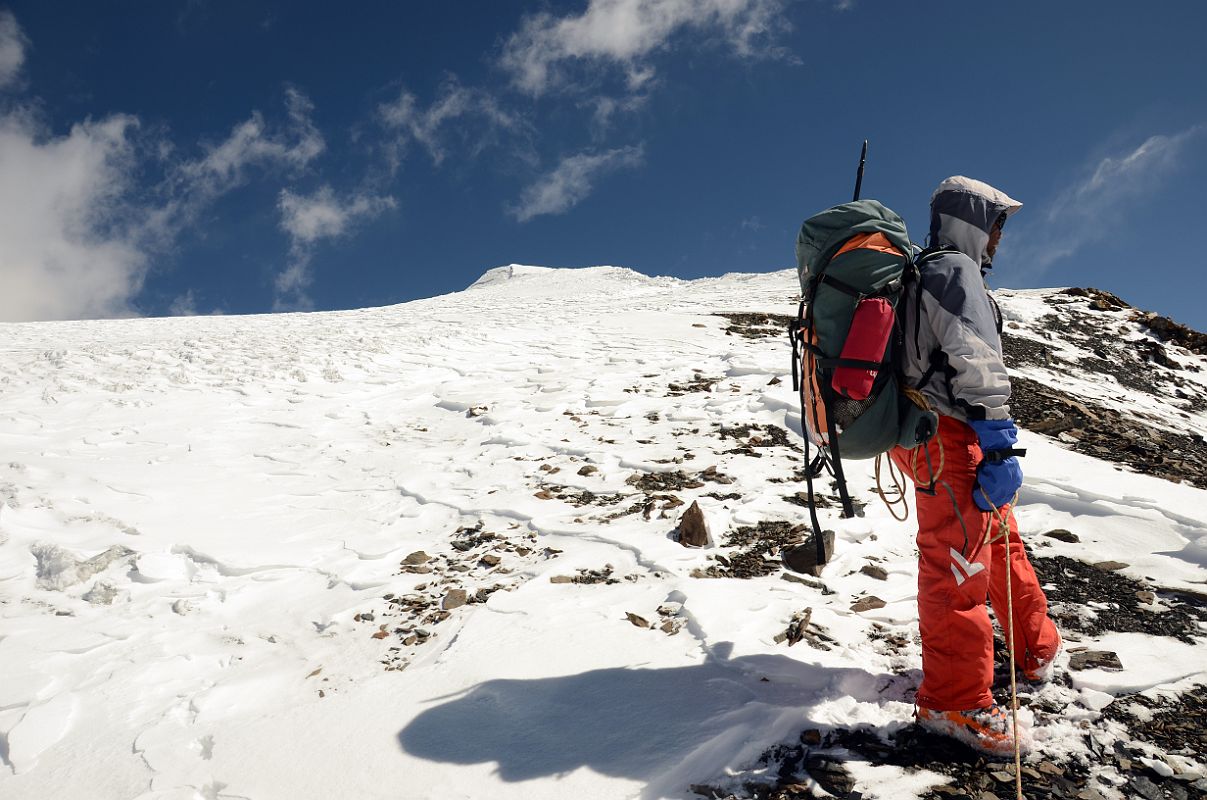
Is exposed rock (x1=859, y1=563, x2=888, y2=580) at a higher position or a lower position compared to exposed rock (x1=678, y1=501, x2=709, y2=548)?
lower

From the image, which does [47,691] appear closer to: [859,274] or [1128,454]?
[859,274]

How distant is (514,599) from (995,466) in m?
3.13

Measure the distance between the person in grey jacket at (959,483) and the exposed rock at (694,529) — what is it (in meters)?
2.16

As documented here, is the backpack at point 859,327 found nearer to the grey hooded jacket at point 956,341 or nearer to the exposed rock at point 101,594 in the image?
the grey hooded jacket at point 956,341

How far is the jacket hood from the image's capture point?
3406mm

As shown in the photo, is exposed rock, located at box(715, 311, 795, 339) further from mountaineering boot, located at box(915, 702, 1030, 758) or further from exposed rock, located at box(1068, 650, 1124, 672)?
mountaineering boot, located at box(915, 702, 1030, 758)

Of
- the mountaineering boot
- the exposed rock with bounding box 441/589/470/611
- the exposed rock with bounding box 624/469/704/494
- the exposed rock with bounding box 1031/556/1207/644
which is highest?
the exposed rock with bounding box 624/469/704/494

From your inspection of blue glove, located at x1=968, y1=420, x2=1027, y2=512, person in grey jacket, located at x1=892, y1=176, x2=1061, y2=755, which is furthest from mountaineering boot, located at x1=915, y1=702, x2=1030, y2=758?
blue glove, located at x1=968, y1=420, x2=1027, y2=512

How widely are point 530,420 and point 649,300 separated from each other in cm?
1580

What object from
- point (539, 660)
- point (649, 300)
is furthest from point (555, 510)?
point (649, 300)

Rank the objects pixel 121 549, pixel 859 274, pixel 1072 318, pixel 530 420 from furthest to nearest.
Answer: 1. pixel 1072 318
2. pixel 530 420
3. pixel 121 549
4. pixel 859 274

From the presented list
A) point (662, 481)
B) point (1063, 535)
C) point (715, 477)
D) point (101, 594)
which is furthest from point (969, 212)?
point (101, 594)

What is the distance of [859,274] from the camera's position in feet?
10.2

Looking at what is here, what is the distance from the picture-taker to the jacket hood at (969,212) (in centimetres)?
341
